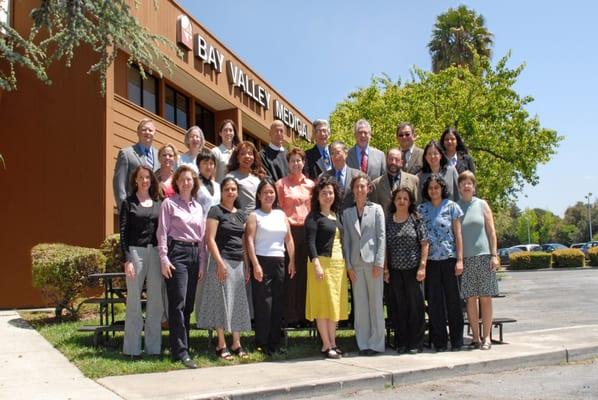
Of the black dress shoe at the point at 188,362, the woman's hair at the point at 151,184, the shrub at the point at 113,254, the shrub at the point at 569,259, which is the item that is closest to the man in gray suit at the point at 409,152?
the woman's hair at the point at 151,184

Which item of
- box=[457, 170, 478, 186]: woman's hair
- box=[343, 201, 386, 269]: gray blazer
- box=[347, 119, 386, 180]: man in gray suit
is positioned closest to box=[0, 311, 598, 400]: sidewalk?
box=[343, 201, 386, 269]: gray blazer

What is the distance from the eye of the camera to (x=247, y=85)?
76.2 ft

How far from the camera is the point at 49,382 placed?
5.80 metres

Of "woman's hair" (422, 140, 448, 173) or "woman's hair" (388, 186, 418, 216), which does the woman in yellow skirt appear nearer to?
"woman's hair" (388, 186, 418, 216)

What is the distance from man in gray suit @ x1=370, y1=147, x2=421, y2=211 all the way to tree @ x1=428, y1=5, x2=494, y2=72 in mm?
31844

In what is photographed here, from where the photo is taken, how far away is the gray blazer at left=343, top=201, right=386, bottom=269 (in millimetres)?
7134

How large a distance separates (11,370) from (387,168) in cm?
502

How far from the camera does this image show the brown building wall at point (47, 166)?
14.6 metres

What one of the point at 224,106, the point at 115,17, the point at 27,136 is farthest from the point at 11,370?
the point at 224,106

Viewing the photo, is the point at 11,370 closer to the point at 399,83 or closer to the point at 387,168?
the point at 387,168

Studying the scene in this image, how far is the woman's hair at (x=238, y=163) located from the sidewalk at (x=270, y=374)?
2.45m

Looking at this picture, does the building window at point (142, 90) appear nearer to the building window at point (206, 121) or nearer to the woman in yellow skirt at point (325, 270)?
the building window at point (206, 121)

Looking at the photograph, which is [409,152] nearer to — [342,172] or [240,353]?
[342,172]

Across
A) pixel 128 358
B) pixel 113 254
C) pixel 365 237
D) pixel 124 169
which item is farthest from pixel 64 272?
pixel 365 237
